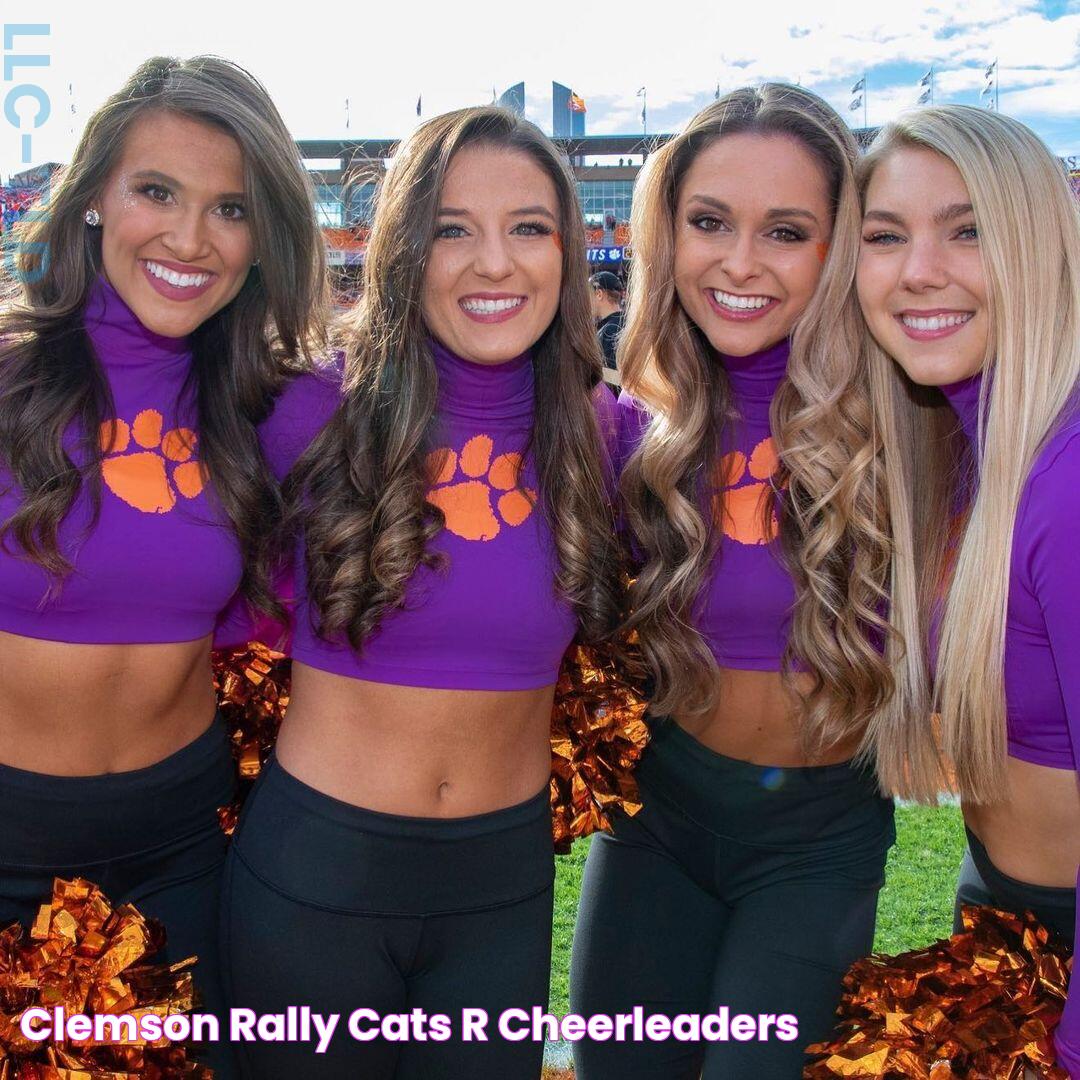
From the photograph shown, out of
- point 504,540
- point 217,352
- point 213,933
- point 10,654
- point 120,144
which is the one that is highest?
point 120,144

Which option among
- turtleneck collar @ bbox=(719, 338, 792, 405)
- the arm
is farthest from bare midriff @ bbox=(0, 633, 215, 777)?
the arm

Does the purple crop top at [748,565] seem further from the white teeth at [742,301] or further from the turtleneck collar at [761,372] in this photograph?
the white teeth at [742,301]

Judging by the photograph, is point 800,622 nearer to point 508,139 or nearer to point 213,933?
point 508,139

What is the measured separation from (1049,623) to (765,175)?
3.51 feet

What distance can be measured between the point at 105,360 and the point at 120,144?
0.39m

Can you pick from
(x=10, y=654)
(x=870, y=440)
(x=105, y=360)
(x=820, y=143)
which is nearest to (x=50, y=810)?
(x=10, y=654)

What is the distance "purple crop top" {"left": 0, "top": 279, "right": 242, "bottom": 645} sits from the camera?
195 cm

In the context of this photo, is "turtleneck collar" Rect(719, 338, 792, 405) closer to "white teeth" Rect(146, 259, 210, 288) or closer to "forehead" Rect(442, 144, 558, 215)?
"forehead" Rect(442, 144, 558, 215)

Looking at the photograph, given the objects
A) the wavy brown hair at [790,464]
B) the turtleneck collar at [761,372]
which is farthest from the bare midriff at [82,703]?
the turtleneck collar at [761,372]

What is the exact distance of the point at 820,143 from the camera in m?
2.27

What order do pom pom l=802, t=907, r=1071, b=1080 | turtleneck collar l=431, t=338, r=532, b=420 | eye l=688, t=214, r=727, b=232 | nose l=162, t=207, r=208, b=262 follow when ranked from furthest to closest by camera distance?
eye l=688, t=214, r=727, b=232 → turtleneck collar l=431, t=338, r=532, b=420 → nose l=162, t=207, r=208, b=262 → pom pom l=802, t=907, r=1071, b=1080

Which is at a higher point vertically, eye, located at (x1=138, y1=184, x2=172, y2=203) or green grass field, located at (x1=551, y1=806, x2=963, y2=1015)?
eye, located at (x1=138, y1=184, x2=172, y2=203)

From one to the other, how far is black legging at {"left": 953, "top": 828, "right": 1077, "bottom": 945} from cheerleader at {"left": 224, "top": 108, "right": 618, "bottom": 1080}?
2.51ft

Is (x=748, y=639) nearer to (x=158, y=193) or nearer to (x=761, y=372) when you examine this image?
(x=761, y=372)
